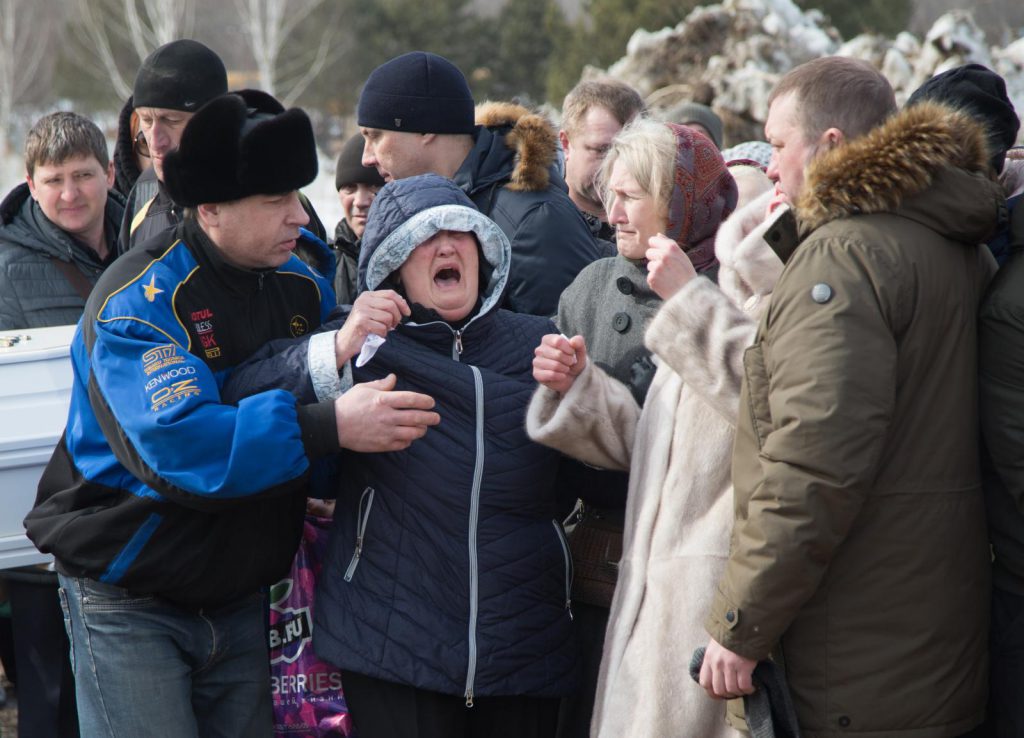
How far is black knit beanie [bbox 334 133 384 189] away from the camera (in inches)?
187

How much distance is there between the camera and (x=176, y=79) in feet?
12.8

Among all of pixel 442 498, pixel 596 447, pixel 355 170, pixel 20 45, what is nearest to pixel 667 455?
pixel 596 447

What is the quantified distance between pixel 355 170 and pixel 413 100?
33.4 inches

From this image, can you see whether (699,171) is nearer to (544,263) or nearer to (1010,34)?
(544,263)

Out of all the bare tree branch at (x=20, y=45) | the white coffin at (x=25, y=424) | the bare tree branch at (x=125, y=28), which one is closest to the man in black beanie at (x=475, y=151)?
the white coffin at (x=25, y=424)

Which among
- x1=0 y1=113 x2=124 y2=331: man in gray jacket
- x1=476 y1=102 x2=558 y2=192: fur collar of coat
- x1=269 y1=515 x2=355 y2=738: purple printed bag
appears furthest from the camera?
x1=0 y1=113 x2=124 y2=331: man in gray jacket

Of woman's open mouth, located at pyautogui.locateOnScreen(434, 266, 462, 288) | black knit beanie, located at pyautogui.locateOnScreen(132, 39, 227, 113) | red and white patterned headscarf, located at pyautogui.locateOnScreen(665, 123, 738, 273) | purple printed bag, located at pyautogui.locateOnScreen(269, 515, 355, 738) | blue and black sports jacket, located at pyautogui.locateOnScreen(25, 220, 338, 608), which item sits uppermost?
black knit beanie, located at pyautogui.locateOnScreen(132, 39, 227, 113)

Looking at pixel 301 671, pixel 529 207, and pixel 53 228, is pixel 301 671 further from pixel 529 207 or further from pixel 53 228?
pixel 53 228

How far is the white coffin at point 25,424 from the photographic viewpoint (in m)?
3.24

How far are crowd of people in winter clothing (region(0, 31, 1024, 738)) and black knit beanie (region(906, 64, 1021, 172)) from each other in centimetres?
1

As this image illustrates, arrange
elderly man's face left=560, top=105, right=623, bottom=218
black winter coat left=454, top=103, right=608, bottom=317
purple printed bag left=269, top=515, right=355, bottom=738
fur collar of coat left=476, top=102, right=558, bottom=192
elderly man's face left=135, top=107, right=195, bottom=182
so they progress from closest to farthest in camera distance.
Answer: purple printed bag left=269, top=515, right=355, bottom=738 < black winter coat left=454, top=103, right=608, bottom=317 < fur collar of coat left=476, top=102, right=558, bottom=192 < elderly man's face left=135, top=107, right=195, bottom=182 < elderly man's face left=560, top=105, right=623, bottom=218

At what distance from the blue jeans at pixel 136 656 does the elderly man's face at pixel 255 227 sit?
842mm

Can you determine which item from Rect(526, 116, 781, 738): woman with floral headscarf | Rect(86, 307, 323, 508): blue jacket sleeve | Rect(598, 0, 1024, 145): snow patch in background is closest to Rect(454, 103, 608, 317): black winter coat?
Rect(526, 116, 781, 738): woman with floral headscarf

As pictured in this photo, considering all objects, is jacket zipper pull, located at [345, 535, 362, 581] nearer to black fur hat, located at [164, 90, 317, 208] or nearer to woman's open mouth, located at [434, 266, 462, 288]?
woman's open mouth, located at [434, 266, 462, 288]
